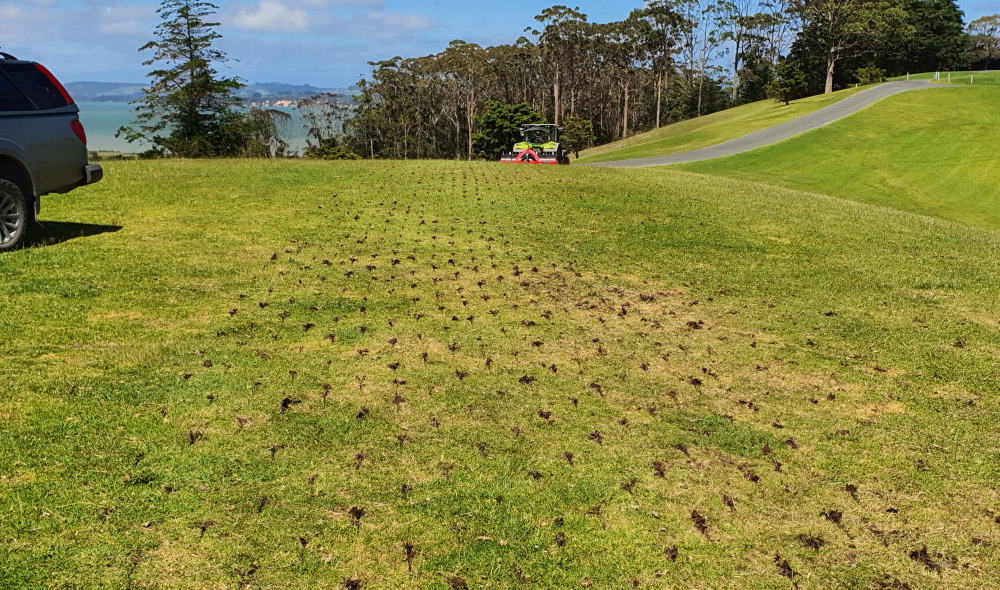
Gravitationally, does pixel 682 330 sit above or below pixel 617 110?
below

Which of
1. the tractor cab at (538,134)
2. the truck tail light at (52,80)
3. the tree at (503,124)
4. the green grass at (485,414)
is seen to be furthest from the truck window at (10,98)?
the tree at (503,124)

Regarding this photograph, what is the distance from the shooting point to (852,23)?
209 ft

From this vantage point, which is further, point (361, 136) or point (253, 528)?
point (361, 136)

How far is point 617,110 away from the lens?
310 feet

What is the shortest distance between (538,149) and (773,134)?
57.2 feet

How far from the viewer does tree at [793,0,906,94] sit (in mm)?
64125

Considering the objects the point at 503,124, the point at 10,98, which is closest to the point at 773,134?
the point at 503,124

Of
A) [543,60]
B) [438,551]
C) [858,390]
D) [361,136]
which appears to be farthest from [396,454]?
[543,60]

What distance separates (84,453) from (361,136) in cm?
7596

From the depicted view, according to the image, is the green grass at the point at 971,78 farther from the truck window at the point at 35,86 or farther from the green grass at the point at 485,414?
the truck window at the point at 35,86

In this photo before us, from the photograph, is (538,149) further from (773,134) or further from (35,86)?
(35,86)

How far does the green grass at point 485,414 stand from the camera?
13.0ft

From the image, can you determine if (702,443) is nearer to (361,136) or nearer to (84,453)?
(84,453)

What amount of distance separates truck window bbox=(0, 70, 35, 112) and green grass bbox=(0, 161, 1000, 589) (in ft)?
6.71
